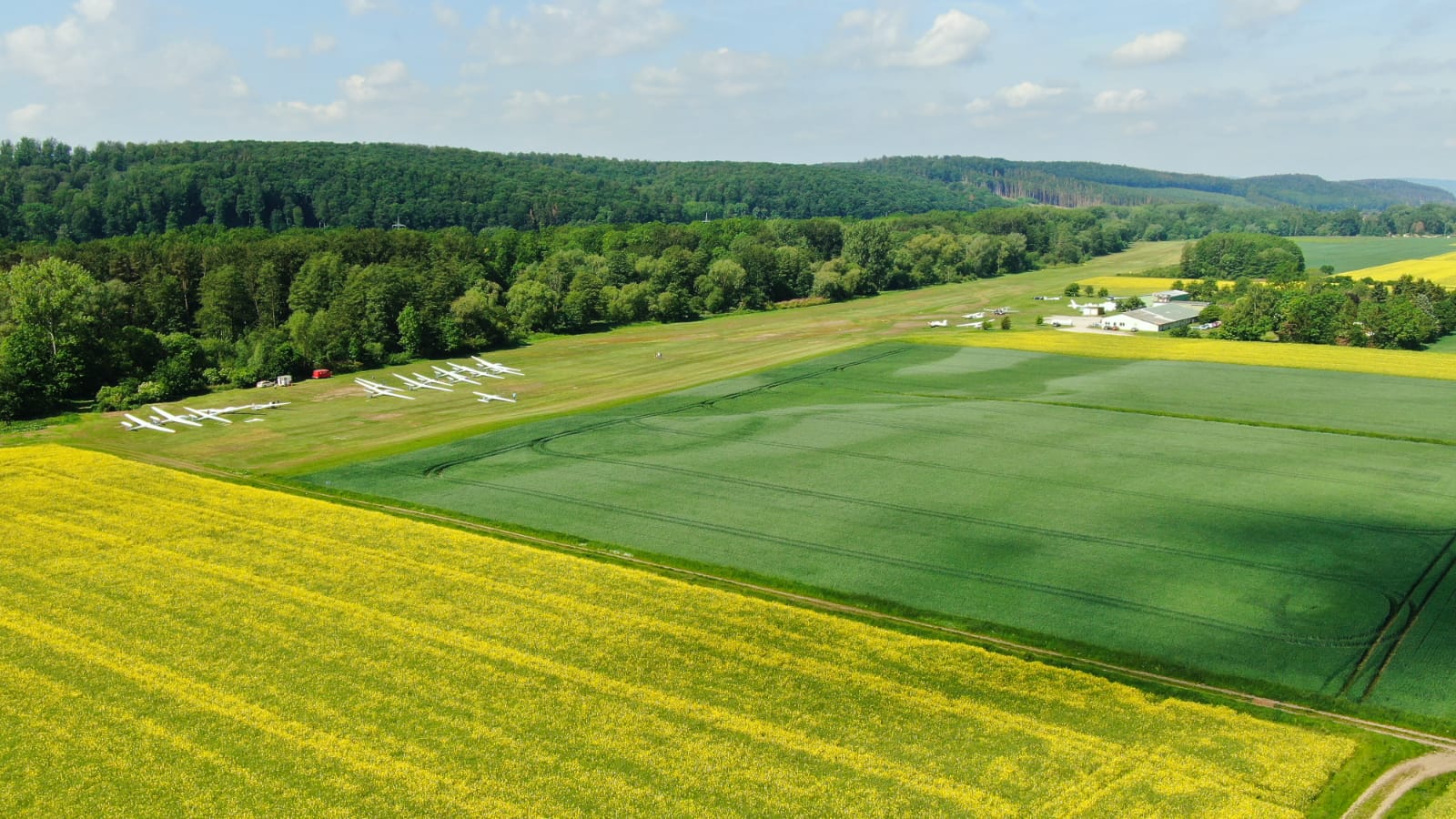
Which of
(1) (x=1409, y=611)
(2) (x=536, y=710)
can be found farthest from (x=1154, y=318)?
(2) (x=536, y=710)

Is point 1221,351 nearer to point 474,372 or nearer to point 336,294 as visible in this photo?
point 474,372

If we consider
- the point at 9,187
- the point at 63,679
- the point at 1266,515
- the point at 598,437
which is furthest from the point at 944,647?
the point at 9,187

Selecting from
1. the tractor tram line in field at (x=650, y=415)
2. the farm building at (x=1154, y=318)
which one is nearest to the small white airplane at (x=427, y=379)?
the tractor tram line in field at (x=650, y=415)

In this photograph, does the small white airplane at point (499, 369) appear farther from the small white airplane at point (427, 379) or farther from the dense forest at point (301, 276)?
the dense forest at point (301, 276)

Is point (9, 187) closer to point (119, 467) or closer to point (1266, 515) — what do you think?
point (119, 467)

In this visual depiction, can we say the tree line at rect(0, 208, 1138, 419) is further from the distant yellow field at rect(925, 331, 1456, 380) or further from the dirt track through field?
the dirt track through field

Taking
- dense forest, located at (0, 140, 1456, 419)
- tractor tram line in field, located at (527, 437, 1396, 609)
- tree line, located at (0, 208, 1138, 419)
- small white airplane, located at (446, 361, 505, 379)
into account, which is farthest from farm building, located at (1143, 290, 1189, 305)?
tractor tram line in field, located at (527, 437, 1396, 609)

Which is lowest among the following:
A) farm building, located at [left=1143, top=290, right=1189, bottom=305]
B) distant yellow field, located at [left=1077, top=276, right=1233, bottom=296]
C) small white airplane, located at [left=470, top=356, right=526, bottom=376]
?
small white airplane, located at [left=470, top=356, right=526, bottom=376]
